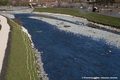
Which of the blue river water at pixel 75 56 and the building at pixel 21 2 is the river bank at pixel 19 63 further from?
the building at pixel 21 2

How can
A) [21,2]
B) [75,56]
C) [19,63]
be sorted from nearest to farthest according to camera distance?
[19,63] < [75,56] < [21,2]

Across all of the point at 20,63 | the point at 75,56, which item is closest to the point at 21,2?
the point at 75,56

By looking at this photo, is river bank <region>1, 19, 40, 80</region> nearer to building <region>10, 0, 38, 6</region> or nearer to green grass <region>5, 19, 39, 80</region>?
green grass <region>5, 19, 39, 80</region>

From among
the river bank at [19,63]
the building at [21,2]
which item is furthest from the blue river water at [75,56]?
the building at [21,2]

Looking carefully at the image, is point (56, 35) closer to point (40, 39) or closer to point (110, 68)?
point (40, 39)

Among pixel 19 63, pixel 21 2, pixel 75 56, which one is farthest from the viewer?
pixel 21 2

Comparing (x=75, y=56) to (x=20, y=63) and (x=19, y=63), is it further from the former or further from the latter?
(x=19, y=63)

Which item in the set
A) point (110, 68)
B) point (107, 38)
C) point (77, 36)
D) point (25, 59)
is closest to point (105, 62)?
point (110, 68)

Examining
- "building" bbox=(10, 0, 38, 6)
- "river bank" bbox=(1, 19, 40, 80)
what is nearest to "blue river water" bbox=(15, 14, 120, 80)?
"river bank" bbox=(1, 19, 40, 80)

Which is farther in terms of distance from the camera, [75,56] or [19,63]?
[75,56]
